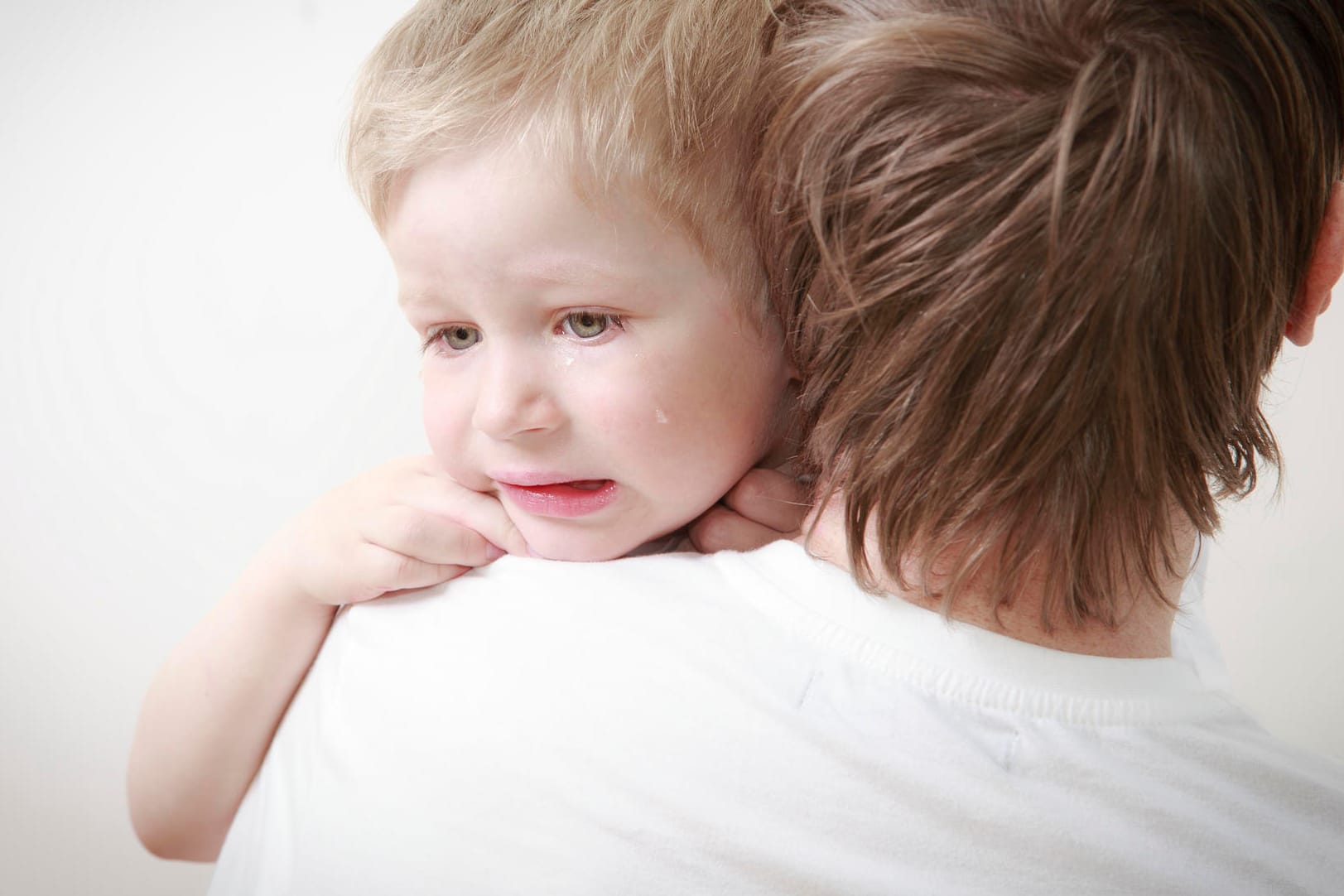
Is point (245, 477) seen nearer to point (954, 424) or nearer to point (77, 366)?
point (77, 366)

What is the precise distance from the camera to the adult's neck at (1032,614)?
0.62 meters

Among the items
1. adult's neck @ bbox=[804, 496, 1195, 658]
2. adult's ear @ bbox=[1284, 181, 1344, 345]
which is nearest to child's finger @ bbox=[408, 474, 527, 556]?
adult's neck @ bbox=[804, 496, 1195, 658]

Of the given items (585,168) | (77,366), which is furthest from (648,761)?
(77,366)

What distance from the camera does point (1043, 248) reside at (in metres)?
0.53

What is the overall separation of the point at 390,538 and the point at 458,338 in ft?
0.49

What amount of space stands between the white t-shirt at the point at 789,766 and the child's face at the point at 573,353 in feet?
0.34

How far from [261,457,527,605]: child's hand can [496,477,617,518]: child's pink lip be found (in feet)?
0.11

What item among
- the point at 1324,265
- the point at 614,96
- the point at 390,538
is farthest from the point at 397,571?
the point at 1324,265

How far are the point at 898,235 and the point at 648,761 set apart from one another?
314 mm

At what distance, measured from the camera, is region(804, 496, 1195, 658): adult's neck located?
616 mm

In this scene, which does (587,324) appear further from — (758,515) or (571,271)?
(758,515)

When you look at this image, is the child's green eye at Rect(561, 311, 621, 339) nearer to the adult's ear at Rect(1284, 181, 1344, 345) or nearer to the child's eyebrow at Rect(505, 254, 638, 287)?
the child's eyebrow at Rect(505, 254, 638, 287)

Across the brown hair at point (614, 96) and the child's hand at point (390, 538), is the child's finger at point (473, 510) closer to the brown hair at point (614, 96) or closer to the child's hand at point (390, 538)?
the child's hand at point (390, 538)

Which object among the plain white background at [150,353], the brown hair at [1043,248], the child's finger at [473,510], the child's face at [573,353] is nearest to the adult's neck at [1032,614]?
the brown hair at [1043,248]
